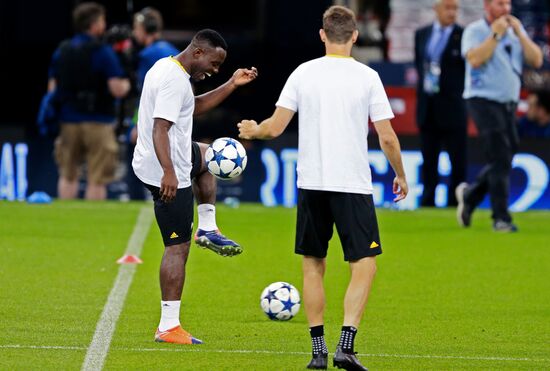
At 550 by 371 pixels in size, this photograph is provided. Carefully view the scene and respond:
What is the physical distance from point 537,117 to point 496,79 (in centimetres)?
464

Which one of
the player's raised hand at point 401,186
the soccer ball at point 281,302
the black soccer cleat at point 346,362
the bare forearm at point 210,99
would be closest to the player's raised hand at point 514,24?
the soccer ball at point 281,302

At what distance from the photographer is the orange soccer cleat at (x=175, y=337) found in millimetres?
8992

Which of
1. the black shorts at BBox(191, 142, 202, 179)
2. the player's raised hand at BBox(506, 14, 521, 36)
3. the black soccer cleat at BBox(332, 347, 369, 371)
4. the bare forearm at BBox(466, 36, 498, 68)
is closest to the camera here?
the black soccer cleat at BBox(332, 347, 369, 371)

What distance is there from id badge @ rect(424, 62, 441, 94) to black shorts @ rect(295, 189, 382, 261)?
385 inches

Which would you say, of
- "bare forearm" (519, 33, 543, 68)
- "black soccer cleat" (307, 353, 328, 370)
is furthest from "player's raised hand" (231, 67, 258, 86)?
"bare forearm" (519, 33, 543, 68)

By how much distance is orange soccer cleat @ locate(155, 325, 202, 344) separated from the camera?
8.99 metres

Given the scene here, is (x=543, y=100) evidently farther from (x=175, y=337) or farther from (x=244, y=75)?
(x=175, y=337)

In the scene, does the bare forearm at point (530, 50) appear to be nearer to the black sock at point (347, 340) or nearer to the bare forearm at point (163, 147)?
the bare forearm at point (163, 147)

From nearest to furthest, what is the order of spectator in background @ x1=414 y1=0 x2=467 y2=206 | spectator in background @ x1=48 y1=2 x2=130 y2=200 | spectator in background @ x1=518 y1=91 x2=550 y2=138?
spectator in background @ x1=414 y1=0 x2=467 y2=206 → spectator in background @ x1=48 y1=2 x2=130 y2=200 → spectator in background @ x1=518 y1=91 x2=550 y2=138

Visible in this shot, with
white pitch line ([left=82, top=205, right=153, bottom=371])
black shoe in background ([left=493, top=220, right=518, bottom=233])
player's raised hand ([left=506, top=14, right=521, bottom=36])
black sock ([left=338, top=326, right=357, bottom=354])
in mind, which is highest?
player's raised hand ([left=506, top=14, right=521, bottom=36])

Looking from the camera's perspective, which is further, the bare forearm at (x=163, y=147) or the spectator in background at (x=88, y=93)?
the spectator in background at (x=88, y=93)

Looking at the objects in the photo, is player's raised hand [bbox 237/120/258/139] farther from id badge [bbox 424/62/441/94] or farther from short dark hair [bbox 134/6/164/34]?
id badge [bbox 424/62/441/94]

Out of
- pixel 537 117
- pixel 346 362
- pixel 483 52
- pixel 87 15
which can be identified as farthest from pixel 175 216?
pixel 537 117

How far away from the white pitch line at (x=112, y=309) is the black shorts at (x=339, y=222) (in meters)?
1.34
